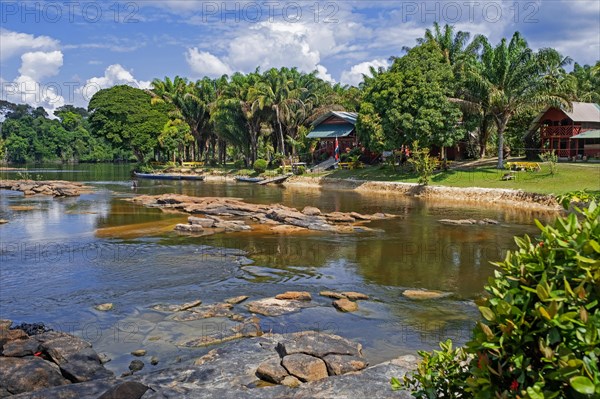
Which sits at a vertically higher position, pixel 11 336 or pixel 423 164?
pixel 423 164

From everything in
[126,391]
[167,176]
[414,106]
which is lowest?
[126,391]

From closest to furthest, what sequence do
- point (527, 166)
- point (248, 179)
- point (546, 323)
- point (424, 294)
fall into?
point (546, 323) → point (424, 294) → point (527, 166) → point (248, 179)

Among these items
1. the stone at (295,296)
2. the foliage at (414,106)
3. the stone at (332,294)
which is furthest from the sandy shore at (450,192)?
the stone at (295,296)

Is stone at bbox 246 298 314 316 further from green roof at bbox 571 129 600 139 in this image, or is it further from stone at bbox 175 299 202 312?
green roof at bbox 571 129 600 139

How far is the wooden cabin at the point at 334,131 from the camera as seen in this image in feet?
199

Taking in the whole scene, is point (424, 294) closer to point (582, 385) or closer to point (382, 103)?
point (582, 385)

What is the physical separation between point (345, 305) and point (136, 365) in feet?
18.3

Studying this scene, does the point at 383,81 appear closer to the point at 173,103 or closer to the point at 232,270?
the point at 232,270

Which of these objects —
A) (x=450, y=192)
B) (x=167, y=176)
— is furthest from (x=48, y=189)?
(x=450, y=192)

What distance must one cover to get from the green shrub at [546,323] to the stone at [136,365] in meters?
7.38

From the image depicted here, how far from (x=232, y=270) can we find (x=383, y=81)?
34286mm

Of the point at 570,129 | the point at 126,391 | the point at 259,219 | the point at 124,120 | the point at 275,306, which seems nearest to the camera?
the point at 126,391

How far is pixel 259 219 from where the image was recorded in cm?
2844

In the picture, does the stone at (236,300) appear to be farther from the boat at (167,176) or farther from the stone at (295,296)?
the boat at (167,176)
